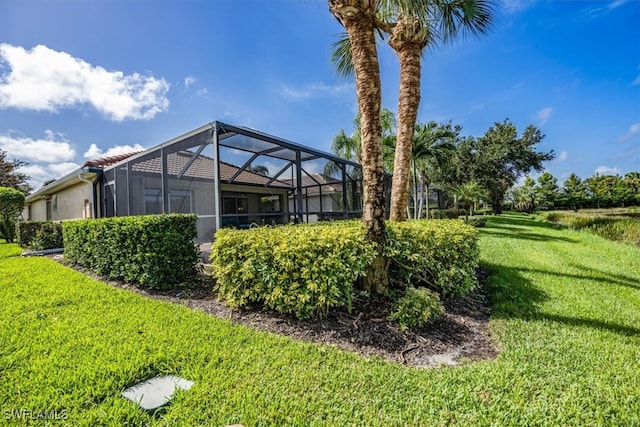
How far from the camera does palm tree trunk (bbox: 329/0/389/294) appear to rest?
13.0ft

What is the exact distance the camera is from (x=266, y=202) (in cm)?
1311

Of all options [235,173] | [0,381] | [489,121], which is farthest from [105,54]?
[489,121]

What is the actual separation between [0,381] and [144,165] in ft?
20.7

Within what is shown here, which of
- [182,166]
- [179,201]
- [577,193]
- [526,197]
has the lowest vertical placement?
[179,201]

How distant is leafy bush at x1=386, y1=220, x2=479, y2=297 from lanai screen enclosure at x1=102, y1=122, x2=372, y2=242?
3800 mm

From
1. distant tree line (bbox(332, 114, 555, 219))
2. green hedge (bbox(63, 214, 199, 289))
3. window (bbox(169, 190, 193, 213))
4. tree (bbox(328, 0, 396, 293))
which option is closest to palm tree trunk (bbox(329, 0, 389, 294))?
tree (bbox(328, 0, 396, 293))

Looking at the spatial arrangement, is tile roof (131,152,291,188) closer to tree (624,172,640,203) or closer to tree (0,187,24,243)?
tree (0,187,24,243)

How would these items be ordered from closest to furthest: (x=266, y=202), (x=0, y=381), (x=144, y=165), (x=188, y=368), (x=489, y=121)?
(x=0, y=381), (x=188, y=368), (x=144, y=165), (x=266, y=202), (x=489, y=121)

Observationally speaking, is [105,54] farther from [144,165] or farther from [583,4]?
[583,4]

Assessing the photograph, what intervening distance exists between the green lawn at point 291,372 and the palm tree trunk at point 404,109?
9.75 ft

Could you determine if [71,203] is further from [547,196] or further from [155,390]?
[547,196]

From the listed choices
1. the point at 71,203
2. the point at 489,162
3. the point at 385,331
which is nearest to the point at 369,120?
the point at 385,331

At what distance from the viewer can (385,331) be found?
3.38m

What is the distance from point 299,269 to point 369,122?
2383 mm
